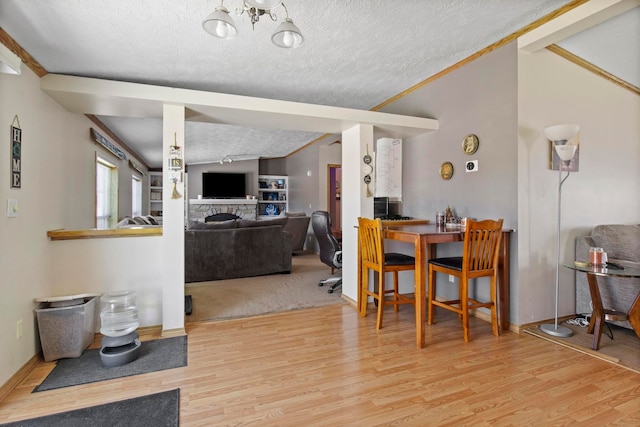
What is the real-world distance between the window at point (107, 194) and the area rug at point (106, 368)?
2.88 m

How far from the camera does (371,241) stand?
2891 mm

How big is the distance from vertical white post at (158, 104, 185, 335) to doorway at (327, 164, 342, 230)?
15.0ft

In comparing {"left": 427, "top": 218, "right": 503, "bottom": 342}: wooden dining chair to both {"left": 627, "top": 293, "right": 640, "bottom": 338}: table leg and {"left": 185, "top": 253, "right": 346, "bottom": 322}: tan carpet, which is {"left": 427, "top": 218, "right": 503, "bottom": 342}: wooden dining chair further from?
{"left": 185, "top": 253, "right": 346, "bottom": 322}: tan carpet

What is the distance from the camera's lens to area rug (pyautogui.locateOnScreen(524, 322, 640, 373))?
2.17m

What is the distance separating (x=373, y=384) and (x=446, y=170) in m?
2.30

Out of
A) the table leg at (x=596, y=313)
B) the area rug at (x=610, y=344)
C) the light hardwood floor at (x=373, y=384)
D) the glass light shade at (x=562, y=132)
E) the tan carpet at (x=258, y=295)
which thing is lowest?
the light hardwood floor at (x=373, y=384)

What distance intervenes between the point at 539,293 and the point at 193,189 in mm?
8375

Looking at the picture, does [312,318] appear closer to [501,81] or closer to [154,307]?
[154,307]

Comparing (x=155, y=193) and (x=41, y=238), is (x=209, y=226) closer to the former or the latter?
(x=41, y=238)

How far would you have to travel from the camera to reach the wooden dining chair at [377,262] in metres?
2.75

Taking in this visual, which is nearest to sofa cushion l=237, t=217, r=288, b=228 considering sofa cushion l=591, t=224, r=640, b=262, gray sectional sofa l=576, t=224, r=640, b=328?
gray sectional sofa l=576, t=224, r=640, b=328

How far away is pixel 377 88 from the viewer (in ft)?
12.0

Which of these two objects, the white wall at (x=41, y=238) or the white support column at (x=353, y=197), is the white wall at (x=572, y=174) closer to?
the white support column at (x=353, y=197)

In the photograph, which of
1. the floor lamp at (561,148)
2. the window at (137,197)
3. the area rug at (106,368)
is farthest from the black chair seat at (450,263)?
the window at (137,197)
